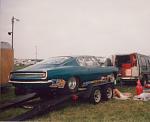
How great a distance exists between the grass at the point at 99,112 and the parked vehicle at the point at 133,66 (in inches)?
242

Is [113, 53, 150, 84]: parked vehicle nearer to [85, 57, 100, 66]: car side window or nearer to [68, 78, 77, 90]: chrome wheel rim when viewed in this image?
[85, 57, 100, 66]: car side window

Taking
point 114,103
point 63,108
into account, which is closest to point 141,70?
point 114,103

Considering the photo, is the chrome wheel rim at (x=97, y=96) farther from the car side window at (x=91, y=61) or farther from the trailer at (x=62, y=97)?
the car side window at (x=91, y=61)

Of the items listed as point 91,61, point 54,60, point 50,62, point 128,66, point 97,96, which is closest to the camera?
point 50,62

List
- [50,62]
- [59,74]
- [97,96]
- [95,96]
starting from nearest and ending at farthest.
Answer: [59,74] → [50,62] → [95,96] → [97,96]

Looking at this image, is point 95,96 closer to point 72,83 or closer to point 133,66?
point 72,83

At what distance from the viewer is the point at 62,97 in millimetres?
9398

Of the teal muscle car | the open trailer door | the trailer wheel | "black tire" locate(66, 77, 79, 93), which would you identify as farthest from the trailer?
the open trailer door

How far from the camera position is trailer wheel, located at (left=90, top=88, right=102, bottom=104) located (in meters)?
10.3

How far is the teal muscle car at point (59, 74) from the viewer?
897cm

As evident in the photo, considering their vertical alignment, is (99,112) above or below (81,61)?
below

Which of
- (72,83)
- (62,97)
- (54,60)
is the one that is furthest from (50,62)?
(62,97)

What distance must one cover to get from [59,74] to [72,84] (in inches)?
33.9

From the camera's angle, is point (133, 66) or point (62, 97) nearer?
point (62, 97)
